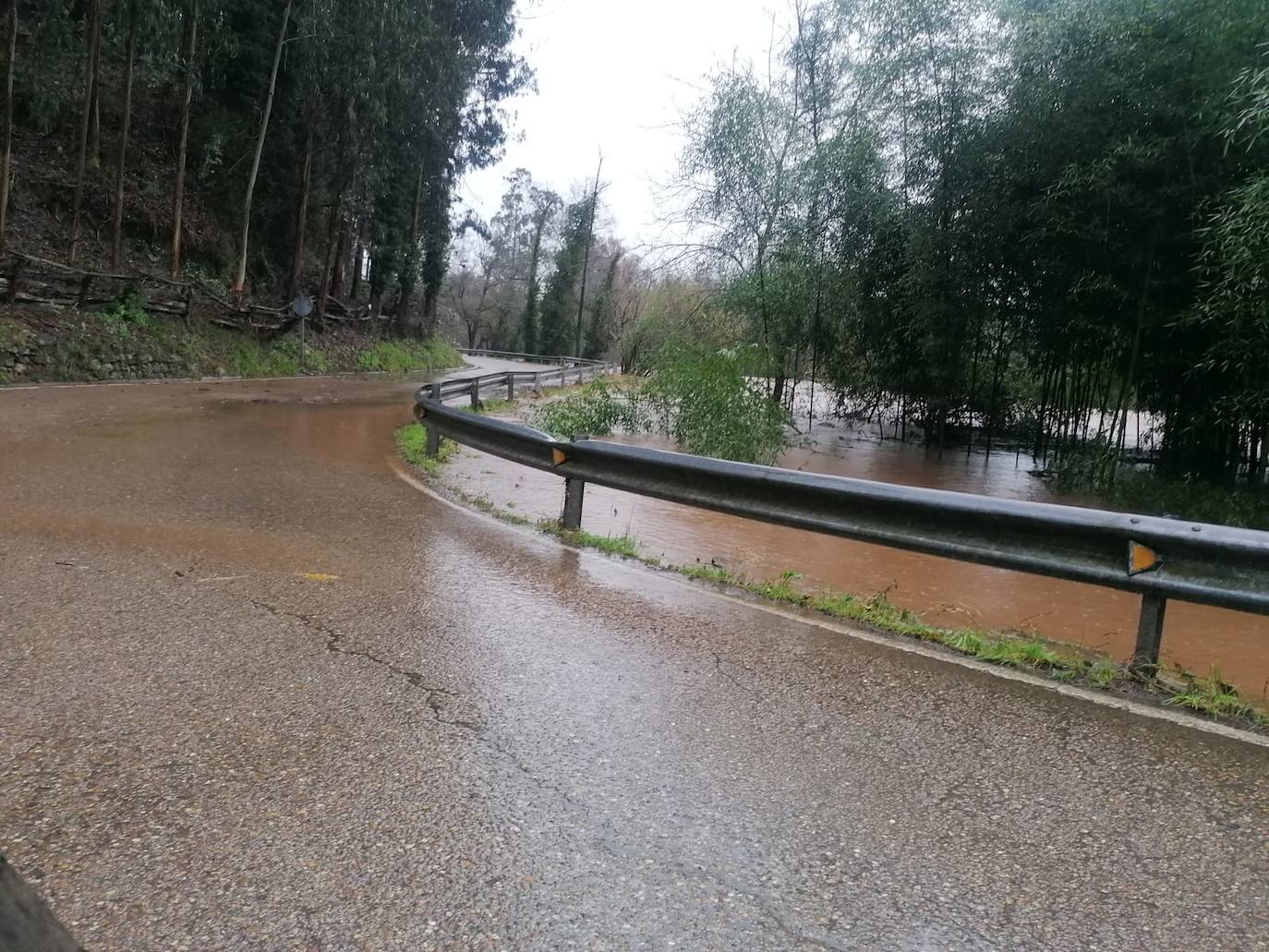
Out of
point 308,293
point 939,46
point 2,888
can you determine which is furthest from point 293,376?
point 2,888

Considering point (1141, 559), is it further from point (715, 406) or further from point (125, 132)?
point (125, 132)

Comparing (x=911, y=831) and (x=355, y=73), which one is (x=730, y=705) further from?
(x=355, y=73)

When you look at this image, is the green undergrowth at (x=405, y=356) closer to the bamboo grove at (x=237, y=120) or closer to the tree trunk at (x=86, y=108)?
the bamboo grove at (x=237, y=120)

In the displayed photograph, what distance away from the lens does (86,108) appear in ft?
67.2

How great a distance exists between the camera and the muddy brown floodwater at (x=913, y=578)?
6.12m

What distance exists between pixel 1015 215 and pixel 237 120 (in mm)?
24188

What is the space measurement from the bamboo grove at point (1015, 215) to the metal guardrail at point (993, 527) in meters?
5.88

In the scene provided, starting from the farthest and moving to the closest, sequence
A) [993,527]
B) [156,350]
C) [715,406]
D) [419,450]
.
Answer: [156,350], [715,406], [419,450], [993,527]

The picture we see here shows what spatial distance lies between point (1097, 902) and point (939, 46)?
1503cm

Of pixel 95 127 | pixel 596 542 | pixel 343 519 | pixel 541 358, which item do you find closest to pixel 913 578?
pixel 596 542

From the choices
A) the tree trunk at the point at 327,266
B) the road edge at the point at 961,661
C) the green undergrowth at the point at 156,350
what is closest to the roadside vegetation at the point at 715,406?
the road edge at the point at 961,661

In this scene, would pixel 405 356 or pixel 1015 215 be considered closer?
pixel 1015 215

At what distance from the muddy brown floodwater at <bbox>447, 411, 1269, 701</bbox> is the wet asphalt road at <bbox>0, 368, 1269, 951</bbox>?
2.12m

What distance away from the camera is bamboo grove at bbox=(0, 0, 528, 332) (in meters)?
21.5
